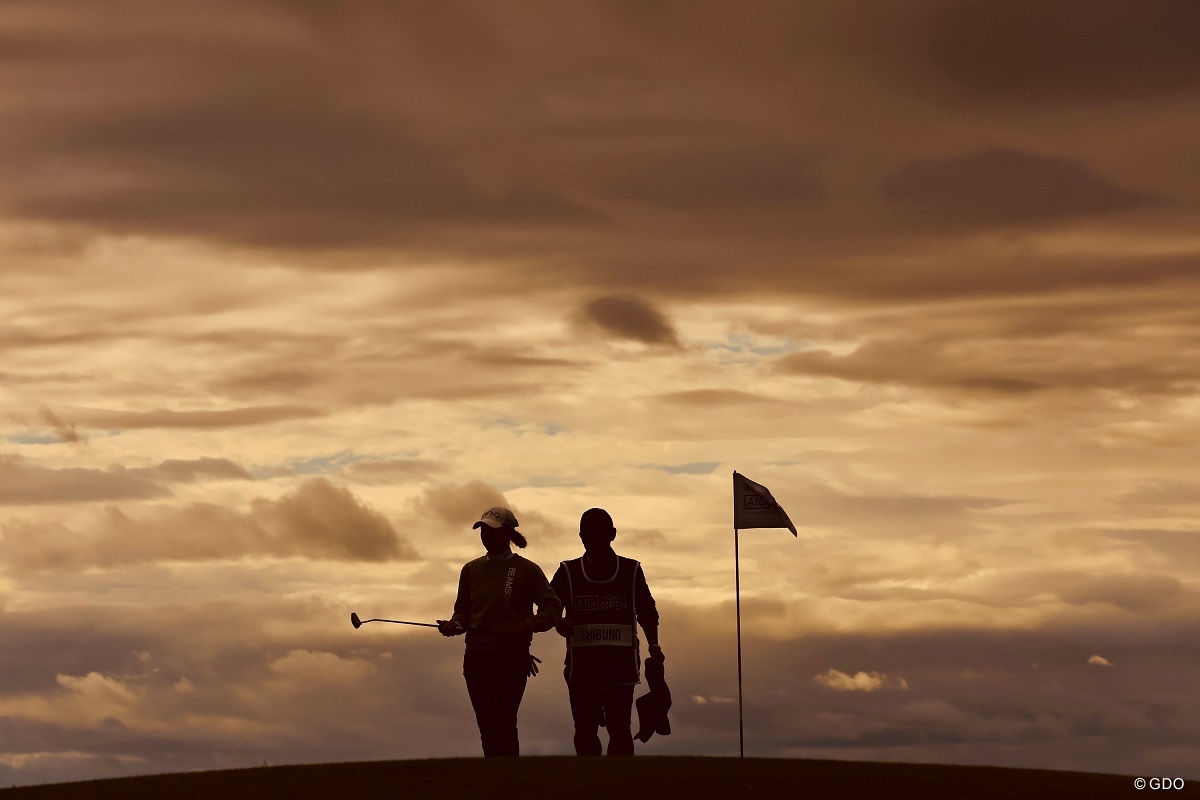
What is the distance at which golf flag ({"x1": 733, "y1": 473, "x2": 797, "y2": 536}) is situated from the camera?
27312mm

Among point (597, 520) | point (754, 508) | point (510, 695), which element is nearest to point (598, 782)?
point (510, 695)

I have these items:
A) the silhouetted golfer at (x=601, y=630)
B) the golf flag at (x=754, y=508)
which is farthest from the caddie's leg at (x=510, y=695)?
the golf flag at (x=754, y=508)

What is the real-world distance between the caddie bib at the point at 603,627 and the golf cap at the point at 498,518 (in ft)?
3.50

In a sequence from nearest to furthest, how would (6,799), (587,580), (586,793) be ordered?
(586,793) < (6,799) < (587,580)

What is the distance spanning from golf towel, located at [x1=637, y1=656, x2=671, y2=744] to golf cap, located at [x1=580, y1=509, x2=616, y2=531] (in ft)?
6.25

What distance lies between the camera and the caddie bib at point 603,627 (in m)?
23.0

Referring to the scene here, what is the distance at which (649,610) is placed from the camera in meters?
23.3

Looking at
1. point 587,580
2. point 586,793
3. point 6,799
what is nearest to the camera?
point 586,793

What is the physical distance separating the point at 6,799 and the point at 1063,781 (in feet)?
42.2

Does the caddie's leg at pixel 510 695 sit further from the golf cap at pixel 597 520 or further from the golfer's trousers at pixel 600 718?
the golf cap at pixel 597 520

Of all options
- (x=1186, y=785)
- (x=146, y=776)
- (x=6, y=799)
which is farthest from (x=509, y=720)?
(x=1186, y=785)

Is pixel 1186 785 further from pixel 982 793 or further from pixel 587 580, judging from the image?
pixel 587 580

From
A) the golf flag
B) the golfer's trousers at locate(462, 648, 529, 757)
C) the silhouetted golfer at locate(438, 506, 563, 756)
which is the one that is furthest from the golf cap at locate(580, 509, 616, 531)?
the golf flag

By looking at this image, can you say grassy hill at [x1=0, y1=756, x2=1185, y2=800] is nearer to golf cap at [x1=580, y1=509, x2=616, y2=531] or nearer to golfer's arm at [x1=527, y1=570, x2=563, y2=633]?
golfer's arm at [x1=527, y1=570, x2=563, y2=633]
